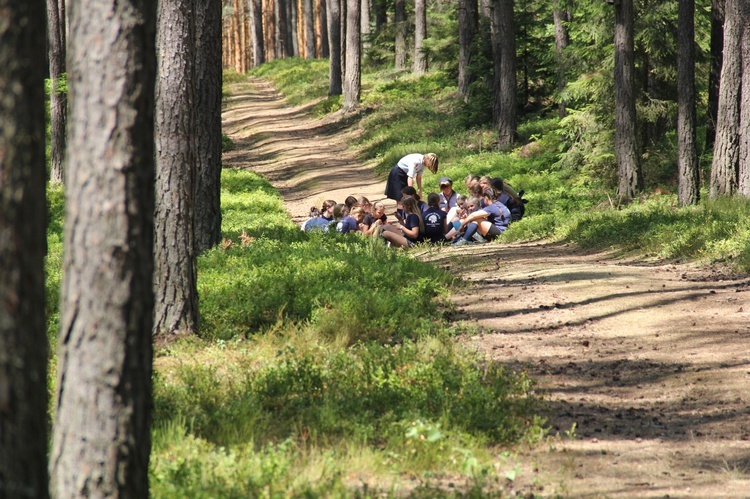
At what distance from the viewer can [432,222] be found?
13.8 metres

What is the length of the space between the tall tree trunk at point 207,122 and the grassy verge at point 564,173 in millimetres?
6051

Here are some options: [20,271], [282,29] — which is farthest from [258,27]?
[20,271]

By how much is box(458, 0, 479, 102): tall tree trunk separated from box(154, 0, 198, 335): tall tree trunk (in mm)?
19540

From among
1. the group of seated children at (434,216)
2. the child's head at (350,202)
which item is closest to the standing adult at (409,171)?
the group of seated children at (434,216)

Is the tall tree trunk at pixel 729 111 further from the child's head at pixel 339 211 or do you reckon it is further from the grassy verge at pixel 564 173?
the child's head at pixel 339 211

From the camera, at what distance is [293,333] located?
693cm

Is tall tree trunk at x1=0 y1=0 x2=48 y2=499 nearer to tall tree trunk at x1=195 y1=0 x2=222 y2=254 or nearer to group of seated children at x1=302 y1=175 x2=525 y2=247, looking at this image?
tall tree trunk at x1=195 y1=0 x2=222 y2=254

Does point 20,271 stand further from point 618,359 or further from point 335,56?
point 335,56

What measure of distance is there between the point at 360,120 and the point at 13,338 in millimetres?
26581

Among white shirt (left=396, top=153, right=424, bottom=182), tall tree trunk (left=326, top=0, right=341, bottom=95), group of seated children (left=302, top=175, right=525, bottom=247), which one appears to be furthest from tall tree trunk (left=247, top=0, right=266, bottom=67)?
group of seated children (left=302, top=175, right=525, bottom=247)

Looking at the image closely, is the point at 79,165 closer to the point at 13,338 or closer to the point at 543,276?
the point at 13,338

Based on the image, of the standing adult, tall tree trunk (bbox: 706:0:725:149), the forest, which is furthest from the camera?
tall tree trunk (bbox: 706:0:725:149)

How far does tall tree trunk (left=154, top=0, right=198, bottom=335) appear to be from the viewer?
694cm

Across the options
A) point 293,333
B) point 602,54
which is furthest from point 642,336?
point 602,54
